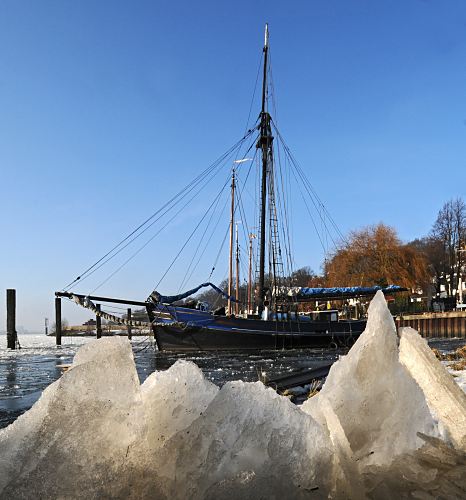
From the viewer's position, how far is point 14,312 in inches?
1180

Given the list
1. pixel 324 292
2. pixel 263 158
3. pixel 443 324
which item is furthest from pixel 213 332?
pixel 443 324

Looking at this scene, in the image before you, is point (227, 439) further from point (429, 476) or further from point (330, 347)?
point (330, 347)

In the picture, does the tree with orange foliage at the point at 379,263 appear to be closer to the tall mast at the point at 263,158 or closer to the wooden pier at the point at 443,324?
the wooden pier at the point at 443,324

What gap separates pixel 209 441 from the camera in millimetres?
1282

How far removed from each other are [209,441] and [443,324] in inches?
1663

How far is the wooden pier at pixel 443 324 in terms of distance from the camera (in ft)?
122

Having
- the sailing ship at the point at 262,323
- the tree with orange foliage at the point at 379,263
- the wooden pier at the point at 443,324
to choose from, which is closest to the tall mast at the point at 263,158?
the sailing ship at the point at 262,323

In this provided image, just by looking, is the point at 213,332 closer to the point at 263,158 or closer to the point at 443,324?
the point at 263,158

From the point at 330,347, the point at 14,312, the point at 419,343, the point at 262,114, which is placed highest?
the point at 262,114

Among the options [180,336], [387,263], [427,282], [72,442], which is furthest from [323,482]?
[427,282]

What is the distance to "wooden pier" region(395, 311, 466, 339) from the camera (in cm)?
3728

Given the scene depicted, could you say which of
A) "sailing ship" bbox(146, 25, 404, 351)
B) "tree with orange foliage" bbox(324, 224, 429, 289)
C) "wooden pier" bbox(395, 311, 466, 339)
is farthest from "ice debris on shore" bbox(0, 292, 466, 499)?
"tree with orange foliage" bbox(324, 224, 429, 289)

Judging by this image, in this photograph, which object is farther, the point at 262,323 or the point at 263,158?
the point at 263,158

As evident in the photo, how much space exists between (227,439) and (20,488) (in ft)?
1.76
